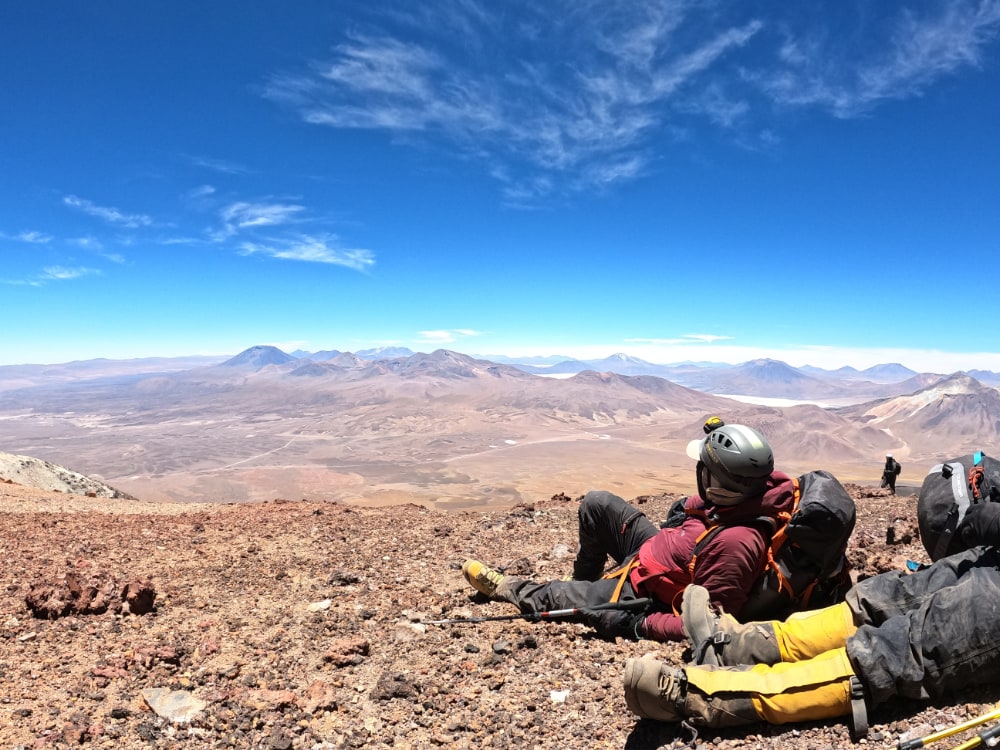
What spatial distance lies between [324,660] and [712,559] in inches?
107

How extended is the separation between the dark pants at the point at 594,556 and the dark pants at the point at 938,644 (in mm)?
1699

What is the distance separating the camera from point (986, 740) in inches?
84.8

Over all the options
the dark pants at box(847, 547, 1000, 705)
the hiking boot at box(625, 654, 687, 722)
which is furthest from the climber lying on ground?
the hiking boot at box(625, 654, 687, 722)

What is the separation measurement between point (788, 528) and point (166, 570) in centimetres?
564

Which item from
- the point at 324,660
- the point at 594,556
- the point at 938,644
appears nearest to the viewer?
the point at 938,644

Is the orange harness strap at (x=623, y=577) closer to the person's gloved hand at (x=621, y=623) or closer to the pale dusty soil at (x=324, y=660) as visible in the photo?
the person's gloved hand at (x=621, y=623)

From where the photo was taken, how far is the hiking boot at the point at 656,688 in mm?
2680

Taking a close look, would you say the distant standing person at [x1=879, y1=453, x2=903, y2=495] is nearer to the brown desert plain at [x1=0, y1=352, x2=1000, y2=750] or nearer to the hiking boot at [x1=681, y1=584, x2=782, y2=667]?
the brown desert plain at [x1=0, y1=352, x2=1000, y2=750]

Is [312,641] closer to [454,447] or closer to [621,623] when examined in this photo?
[621,623]

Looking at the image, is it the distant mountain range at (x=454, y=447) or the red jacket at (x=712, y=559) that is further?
the distant mountain range at (x=454, y=447)

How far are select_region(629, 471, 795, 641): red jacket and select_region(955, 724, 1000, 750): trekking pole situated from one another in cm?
136

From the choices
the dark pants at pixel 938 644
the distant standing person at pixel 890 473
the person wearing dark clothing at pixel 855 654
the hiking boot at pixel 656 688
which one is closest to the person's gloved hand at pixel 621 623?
the person wearing dark clothing at pixel 855 654

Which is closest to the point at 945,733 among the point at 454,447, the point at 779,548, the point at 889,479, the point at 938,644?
the point at 938,644

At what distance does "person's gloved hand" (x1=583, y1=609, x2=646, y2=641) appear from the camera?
3.92 m
